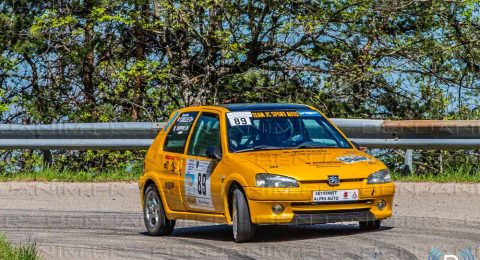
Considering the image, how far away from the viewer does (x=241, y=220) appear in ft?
30.3

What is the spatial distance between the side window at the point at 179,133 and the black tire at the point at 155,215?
0.48 m

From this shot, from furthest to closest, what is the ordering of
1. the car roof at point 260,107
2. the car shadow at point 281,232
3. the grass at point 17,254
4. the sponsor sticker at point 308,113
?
the sponsor sticker at point 308,113 → the car roof at point 260,107 → the car shadow at point 281,232 → the grass at point 17,254

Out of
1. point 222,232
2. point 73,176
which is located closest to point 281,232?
point 222,232

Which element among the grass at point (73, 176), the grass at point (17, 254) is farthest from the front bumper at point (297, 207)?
the grass at point (73, 176)

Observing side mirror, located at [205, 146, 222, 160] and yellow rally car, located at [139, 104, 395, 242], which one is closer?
→ yellow rally car, located at [139, 104, 395, 242]

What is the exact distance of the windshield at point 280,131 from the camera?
1010 cm

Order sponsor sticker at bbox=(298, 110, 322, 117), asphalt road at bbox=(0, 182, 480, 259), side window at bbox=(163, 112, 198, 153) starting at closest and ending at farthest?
asphalt road at bbox=(0, 182, 480, 259) < sponsor sticker at bbox=(298, 110, 322, 117) < side window at bbox=(163, 112, 198, 153)

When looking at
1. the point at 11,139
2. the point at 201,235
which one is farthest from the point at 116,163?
the point at 201,235

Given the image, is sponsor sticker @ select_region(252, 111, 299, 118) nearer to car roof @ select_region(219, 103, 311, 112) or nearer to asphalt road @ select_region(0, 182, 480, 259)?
car roof @ select_region(219, 103, 311, 112)

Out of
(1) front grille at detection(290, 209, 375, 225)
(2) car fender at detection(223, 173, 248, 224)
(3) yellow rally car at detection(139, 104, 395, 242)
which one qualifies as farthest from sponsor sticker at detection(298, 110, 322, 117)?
(1) front grille at detection(290, 209, 375, 225)

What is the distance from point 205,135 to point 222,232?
1008 mm

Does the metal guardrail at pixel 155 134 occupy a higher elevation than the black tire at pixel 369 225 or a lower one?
higher

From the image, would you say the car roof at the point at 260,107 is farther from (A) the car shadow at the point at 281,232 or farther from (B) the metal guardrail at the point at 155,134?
(B) the metal guardrail at the point at 155,134

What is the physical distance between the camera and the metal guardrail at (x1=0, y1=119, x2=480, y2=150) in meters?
14.7
